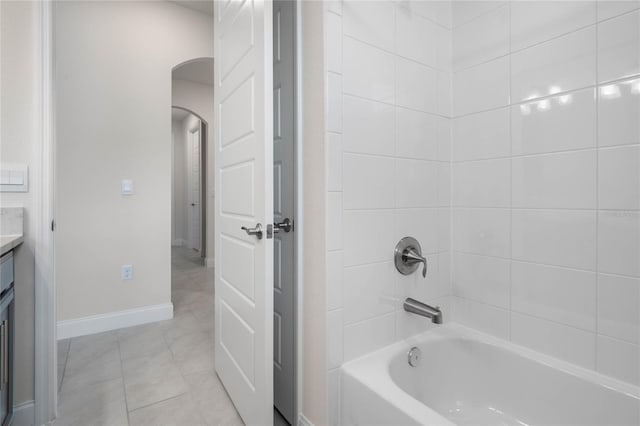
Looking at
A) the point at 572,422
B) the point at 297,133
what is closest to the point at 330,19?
the point at 297,133

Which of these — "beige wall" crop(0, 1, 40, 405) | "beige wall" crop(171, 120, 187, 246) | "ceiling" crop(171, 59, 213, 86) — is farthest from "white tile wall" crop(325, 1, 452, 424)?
"beige wall" crop(171, 120, 187, 246)

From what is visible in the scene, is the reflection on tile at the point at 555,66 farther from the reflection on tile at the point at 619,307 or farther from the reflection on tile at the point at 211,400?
the reflection on tile at the point at 211,400

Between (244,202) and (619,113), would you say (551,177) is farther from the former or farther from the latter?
(244,202)

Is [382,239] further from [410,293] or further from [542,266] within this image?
[542,266]

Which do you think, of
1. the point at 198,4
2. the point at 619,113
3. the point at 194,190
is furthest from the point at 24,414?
the point at 194,190

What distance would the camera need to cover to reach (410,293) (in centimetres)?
155

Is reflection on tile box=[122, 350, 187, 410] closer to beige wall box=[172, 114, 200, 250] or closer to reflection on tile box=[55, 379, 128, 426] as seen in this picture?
reflection on tile box=[55, 379, 128, 426]

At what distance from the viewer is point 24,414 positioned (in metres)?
1.40

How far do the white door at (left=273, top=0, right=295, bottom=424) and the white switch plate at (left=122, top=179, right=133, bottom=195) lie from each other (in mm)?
1735

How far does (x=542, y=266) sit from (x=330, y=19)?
1.36 metres

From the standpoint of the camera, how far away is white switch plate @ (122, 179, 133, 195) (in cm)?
264

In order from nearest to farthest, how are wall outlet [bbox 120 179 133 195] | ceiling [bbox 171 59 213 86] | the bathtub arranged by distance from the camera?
the bathtub < wall outlet [bbox 120 179 133 195] < ceiling [bbox 171 59 213 86]

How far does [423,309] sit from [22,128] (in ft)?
6.32

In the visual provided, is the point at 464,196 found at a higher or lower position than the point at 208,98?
lower
